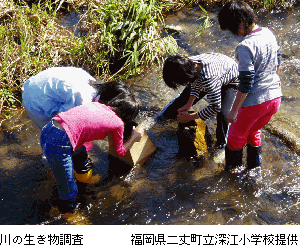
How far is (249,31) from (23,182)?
2.72 metres

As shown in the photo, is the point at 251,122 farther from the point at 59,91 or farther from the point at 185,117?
the point at 59,91

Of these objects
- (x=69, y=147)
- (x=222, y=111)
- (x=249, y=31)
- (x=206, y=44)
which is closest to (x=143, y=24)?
(x=206, y=44)

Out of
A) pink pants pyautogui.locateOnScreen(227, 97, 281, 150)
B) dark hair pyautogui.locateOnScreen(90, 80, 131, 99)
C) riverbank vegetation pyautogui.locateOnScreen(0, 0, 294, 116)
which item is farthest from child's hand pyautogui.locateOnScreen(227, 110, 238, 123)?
riverbank vegetation pyautogui.locateOnScreen(0, 0, 294, 116)

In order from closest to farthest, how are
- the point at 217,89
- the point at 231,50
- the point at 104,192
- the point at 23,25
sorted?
the point at 217,89, the point at 104,192, the point at 23,25, the point at 231,50

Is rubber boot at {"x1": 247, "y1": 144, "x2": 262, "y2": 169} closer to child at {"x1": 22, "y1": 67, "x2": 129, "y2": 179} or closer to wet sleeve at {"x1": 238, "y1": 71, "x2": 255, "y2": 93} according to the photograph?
wet sleeve at {"x1": 238, "y1": 71, "x2": 255, "y2": 93}

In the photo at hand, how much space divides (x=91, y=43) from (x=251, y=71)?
3.04 m

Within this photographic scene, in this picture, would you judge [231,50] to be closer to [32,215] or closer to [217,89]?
[217,89]

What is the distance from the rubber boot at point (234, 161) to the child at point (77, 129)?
124 cm

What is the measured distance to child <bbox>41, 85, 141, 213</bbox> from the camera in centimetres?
235

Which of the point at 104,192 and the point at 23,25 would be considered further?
the point at 23,25

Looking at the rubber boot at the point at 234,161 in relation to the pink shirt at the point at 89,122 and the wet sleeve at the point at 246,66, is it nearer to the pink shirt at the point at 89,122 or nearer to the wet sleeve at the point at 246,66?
the wet sleeve at the point at 246,66

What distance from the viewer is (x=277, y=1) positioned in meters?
6.34

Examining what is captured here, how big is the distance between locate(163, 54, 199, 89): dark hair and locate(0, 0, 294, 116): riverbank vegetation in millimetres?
1794

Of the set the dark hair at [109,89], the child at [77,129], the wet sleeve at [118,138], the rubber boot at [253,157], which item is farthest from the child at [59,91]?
the rubber boot at [253,157]
